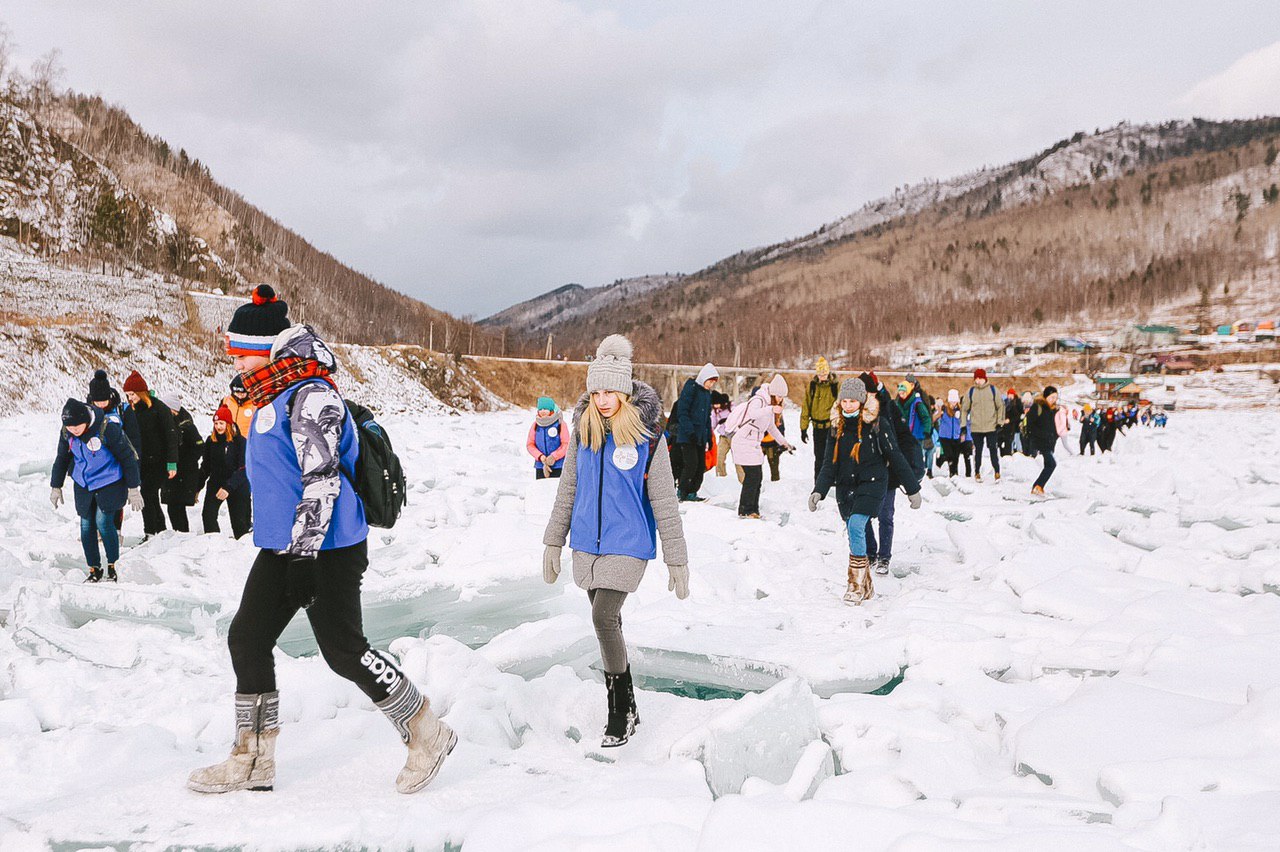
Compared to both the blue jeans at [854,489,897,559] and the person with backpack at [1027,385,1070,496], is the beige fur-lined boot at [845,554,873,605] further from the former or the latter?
the person with backpack at [1027,385,1070,496]

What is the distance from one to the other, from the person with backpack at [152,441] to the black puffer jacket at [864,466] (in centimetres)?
639

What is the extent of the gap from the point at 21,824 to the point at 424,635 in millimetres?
2733

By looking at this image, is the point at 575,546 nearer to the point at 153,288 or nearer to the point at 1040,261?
the point at 153,288

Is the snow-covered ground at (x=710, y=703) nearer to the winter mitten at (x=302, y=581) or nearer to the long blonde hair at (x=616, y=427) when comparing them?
the winter mitten at (x=302, y=581)

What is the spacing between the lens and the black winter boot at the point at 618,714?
11.0ft

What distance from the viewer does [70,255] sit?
4638 cm

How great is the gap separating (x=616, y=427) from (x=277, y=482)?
1.37 meters

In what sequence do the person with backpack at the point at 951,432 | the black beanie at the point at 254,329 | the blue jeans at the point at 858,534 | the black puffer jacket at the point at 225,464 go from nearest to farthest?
the black beanie at the point at 254,329 → the blue jeans at the point at 858,534 → the black puffer jacket at the point at 225,464 → the person with backpack at the point at 951,432

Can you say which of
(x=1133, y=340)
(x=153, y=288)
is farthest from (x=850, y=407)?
(x=1133, y=340)

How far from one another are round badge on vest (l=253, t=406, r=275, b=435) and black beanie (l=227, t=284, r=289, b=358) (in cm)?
24

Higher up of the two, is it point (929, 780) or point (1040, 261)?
point (1040, 261)

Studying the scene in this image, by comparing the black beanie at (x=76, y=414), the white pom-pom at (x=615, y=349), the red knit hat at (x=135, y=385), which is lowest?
the black beanie at (x=76, y=414)

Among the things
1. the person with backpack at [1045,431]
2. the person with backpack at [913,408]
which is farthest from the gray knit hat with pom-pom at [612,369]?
the person with backpack at [1045,431]

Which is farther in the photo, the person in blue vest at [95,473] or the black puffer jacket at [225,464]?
the black puffer jacket at [225,464]
